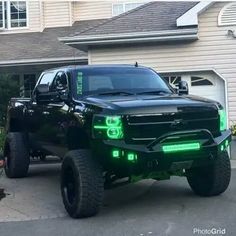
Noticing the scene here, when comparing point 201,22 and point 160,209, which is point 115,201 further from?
point 201,22

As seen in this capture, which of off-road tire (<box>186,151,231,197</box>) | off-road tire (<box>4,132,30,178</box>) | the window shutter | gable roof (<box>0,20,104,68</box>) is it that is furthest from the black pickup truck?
gable roof (<box>0,20,104,68</box>)

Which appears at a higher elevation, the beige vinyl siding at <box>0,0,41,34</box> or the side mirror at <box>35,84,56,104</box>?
the beige vinyl siding at <box>0,0,41,34</box>

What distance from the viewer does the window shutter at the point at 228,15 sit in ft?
48.4

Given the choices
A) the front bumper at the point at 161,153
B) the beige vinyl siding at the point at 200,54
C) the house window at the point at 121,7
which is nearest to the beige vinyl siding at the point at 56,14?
the house window at the point at 121,7

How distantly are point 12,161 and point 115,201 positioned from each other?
109 inches

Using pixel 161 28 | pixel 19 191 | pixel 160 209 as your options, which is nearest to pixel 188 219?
pixel 160 209

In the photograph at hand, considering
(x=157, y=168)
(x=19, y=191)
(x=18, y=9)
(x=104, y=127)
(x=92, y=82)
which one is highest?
(x=18, y=9)

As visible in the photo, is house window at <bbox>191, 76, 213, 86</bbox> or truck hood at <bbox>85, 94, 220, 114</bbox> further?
house window at <bbox>191, 76, 213, 86</bbox>

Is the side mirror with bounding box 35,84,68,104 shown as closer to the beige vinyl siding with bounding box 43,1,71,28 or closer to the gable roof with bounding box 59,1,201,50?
the gable roof with bounding box 59,1,201,50

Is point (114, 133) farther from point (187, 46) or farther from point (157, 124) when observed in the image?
point (187, 46)

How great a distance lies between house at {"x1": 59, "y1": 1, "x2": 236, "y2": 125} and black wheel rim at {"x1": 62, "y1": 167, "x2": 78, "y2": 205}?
833 centimetres

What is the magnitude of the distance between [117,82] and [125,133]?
163cm

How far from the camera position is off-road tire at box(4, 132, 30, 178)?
9539 millimetres

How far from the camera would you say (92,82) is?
769cm
